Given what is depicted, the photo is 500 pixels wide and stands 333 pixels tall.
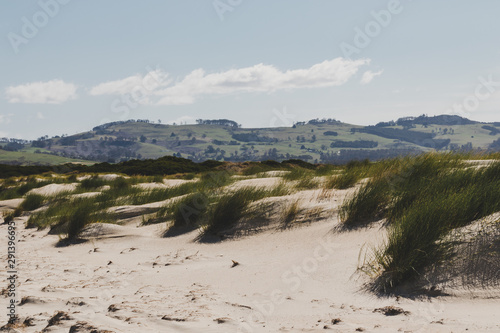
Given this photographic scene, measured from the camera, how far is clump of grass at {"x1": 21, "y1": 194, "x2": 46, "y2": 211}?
1381cm

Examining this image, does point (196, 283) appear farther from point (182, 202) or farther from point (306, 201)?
point (182, 202)

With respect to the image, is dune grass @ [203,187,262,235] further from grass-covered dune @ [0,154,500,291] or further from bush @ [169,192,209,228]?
bush @ [169,192,209,228]

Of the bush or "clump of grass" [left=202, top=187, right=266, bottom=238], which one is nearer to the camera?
"clump of grass" [left=202, top=187, right=266, bottom=238]

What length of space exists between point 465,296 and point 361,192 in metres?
2.87

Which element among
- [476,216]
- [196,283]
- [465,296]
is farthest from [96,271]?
[476,216]

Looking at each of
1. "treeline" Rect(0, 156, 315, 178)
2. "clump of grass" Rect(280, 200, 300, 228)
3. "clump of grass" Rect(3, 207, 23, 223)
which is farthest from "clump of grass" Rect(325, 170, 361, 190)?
"treeline" Rect(0, 156, 315, 178)

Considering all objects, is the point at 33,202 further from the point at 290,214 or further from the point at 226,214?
the point at 290,214

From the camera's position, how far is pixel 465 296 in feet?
11.6

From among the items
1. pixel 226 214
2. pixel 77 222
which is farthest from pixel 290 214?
pixel 77 222

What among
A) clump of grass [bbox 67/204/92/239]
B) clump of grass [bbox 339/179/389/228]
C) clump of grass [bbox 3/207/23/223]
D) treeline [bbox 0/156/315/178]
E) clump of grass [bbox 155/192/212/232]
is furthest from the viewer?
treeline [bbox 0/156/315/178]

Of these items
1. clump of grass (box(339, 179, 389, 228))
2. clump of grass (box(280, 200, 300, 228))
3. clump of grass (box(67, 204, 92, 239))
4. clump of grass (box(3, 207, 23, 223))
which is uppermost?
clump of grass (box(339, 179, 389, 228))

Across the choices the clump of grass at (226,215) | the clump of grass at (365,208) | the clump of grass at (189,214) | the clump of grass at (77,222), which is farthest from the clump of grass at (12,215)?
the clump of grass at (365,208)

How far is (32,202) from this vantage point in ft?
46.3

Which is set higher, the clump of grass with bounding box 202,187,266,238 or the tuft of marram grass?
the clump of grass with bounding box 202,187,266,238
